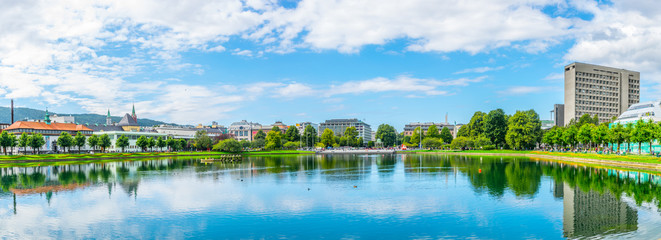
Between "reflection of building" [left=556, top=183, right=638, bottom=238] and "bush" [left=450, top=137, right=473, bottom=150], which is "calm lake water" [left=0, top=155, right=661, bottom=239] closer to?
"reflection of building" [left=556, top=183, right=638, bottom=238]

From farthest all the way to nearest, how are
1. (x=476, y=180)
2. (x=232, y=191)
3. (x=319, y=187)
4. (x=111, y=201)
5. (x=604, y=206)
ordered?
(x=476, y=180) → (x=319, y=187) → (x=232, y=191) → (x=111, y=201) → (x=604, y=206)

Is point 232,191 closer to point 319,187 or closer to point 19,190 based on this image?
point 319,187

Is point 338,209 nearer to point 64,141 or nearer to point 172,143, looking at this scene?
point 64,141

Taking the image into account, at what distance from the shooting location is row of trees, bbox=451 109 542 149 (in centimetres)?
10194

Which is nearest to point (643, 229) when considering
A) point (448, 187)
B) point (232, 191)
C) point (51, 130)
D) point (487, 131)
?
point (448, 187)

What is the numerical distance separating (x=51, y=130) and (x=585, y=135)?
446 feet

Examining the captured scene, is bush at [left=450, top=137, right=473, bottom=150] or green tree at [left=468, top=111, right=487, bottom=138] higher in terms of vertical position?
green tree at [left=468, top=111, right=487, bottom=138]

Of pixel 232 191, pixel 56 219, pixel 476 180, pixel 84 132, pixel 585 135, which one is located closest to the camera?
pixel 56 219

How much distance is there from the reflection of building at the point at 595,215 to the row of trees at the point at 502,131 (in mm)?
72438

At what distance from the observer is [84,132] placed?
13162cm

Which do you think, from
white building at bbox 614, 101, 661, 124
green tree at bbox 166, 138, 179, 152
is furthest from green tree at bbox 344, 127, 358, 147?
white building at bbox 614, 101, 661, 124

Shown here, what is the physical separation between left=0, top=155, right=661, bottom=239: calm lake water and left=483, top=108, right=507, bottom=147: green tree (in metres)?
69.0

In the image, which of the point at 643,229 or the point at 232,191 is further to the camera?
the point at 232,191

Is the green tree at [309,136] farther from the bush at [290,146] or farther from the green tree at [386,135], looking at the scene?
the green tree at [386,135]
